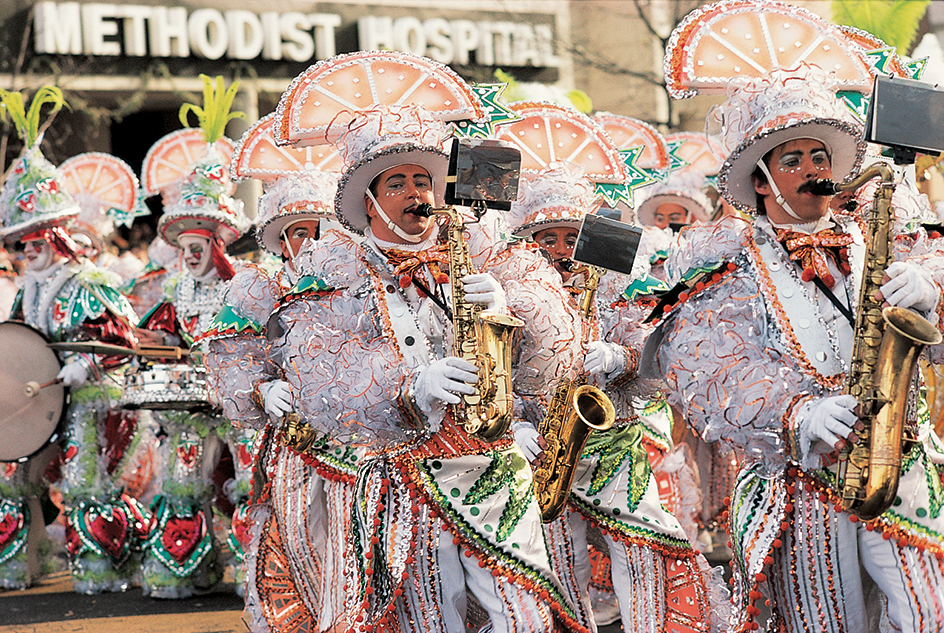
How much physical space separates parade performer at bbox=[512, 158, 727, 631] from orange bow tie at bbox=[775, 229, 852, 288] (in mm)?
1402

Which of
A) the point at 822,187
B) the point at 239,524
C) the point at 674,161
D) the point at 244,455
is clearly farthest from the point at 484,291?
the point at 674,161

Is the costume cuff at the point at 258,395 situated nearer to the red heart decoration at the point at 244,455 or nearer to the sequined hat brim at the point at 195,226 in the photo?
the red heart decoration at the point at 244,455

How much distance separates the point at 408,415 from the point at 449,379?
1.02 feet

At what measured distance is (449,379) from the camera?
171 inches

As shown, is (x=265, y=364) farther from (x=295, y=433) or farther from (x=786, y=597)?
(x=786, y=597)

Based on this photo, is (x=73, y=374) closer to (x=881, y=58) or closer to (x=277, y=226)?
(x=277, y=226)

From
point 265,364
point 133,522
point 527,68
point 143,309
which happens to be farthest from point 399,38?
point 265,364

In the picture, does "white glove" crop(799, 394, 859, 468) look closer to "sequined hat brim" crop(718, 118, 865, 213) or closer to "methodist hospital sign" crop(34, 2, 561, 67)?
"sequined hat brim" crop(718, 118, 865, 213)

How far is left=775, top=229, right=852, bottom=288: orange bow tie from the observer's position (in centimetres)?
431

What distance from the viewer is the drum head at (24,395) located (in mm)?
8695

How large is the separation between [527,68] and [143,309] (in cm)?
1333

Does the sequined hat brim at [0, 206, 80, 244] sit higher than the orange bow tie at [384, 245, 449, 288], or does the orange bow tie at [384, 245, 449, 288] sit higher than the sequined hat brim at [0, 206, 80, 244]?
the sequined hat brim at [0, 206, 80, 244]

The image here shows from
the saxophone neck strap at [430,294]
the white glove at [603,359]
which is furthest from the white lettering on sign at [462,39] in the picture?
the saxophone neck strap at [430,294]

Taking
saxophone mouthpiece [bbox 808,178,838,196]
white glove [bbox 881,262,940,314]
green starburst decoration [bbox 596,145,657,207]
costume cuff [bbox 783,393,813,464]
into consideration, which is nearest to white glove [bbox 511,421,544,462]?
costume cuff [bbox 783,393,813,464]
